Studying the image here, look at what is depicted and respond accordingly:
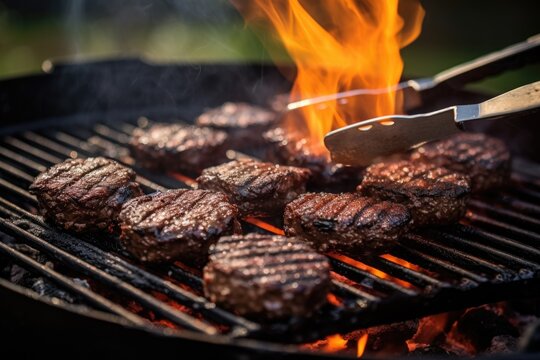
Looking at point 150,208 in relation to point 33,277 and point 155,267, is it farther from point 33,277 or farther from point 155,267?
point 33,277

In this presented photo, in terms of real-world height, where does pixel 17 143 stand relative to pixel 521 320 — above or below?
above

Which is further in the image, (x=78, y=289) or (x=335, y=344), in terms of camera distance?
(x=335, y=344)

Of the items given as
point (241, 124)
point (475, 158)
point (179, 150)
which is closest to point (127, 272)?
point (179, 150)

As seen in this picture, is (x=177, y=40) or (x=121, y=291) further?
(x=177, y=40)

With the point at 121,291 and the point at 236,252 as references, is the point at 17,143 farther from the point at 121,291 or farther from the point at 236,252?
the point at 236,252

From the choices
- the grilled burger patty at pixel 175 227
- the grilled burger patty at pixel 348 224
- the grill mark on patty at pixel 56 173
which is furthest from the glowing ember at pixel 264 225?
the grill mark on patty at pixel 56 173

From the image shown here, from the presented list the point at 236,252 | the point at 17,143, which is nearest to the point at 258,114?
the point at 17,143

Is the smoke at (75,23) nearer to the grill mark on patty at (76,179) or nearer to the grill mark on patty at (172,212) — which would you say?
the grill mark on patty at (76,179)

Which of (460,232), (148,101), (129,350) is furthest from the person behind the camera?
(148,101)
